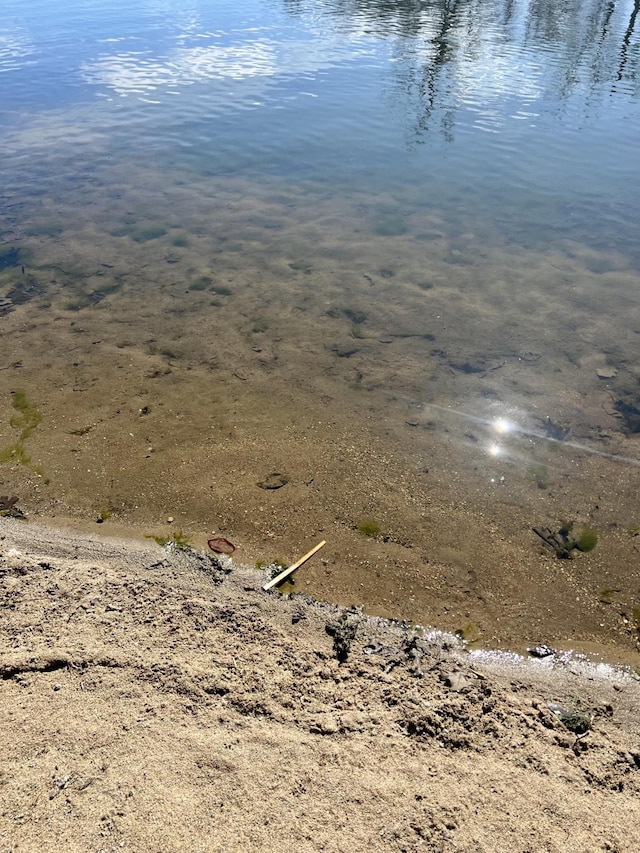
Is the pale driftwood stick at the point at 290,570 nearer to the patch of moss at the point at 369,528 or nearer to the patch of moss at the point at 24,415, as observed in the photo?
the patch of moss at the point at 369,528

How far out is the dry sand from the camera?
3.03 m

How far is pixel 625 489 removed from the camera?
589 centimetres

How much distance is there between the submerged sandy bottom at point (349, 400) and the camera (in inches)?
203

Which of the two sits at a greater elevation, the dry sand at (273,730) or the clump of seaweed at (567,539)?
the dry sand at (273,730)

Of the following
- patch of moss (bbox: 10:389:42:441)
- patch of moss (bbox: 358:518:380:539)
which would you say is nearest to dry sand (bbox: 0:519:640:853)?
patch of moss (bbox: 358:518:380:539)

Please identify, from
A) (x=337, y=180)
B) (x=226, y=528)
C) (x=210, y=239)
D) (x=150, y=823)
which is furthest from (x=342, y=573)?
(x=337, y=180)

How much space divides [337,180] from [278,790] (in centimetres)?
1267

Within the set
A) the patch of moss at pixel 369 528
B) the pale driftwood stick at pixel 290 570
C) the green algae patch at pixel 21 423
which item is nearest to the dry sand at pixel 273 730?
the pale driftwood stick at pixel 290 570

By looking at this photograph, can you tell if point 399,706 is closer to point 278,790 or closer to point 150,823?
point 278,790

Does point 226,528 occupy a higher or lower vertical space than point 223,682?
lower

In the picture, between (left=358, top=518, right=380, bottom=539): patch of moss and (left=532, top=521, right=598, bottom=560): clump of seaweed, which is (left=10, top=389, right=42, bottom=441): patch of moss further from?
(left=532, top=521, right=598, bottom=560): clump of seaweed

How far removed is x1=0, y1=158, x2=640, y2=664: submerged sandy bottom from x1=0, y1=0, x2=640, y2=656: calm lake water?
0.03m

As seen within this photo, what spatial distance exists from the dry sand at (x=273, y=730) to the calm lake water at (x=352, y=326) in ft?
2.08

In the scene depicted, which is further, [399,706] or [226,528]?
[226,528]
